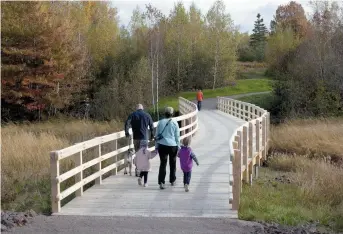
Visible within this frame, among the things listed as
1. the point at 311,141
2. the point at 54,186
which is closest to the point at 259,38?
the point at 311,141

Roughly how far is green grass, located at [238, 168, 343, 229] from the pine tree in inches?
2692

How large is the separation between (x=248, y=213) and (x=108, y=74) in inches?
1610

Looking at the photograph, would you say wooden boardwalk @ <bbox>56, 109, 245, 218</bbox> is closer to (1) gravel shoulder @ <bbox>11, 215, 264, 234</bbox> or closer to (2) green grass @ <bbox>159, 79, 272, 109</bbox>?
(1) gravel shoulder @ <bbox>11, 215, 264, 234</bbox>

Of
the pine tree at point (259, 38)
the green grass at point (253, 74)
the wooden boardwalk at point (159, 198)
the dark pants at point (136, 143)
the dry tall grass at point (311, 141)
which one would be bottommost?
the dry tall grass at point (311, 141)

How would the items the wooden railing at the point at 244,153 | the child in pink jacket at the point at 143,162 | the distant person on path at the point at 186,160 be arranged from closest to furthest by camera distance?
the wooden railing at the point at 244,153
the distant person on path at the point at 186,160
the child in pink jacket at the point at 143,162

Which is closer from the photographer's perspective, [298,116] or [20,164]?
[20,164]

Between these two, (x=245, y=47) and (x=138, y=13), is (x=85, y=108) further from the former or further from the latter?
(x=245, y=47)

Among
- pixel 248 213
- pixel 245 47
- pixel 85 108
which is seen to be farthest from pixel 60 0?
pixel 248 213

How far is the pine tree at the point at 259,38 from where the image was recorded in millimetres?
79444

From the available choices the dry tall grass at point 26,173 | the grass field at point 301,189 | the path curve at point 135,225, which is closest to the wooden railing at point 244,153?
the grass field at point 301,189

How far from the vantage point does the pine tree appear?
79.4m

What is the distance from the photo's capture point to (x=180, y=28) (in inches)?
2265

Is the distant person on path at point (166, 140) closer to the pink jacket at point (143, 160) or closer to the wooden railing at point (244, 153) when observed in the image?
the pink jacket at point (143, 160)

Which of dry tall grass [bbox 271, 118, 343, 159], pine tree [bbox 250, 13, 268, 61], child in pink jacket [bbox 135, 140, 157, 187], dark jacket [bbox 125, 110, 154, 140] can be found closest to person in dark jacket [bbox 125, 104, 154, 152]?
dark jacket [bbox 125, 110, 154, 140]
